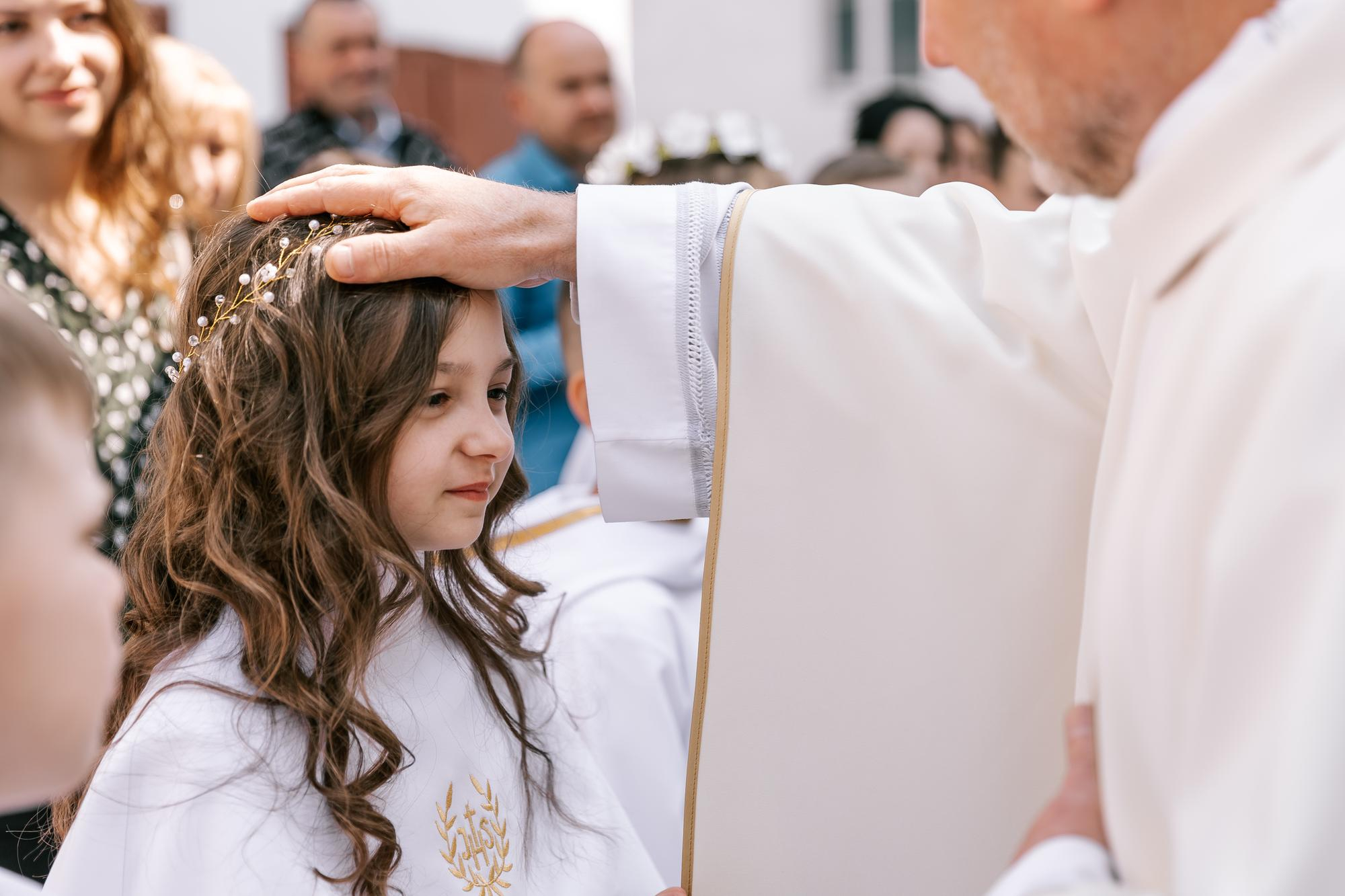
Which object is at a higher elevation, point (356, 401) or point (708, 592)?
point (356, 401)

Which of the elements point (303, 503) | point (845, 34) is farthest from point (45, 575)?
point (845, 34)

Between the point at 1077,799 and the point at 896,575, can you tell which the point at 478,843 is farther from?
the point at 1077,799

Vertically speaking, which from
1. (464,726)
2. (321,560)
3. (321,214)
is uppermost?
(321,214)

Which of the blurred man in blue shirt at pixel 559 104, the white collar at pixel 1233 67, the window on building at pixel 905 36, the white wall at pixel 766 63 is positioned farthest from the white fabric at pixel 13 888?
the window on building at pixel 905 36

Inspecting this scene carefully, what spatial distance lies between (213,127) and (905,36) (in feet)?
21.2

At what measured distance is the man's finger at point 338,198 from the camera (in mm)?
1892

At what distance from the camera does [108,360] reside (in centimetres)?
280

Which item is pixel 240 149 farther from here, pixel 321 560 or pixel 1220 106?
pixel 1220 106

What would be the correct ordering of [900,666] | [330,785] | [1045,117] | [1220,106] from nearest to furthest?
[1220,106] → [1045,117] → [330,785] → [900,666]

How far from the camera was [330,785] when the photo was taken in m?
1.74

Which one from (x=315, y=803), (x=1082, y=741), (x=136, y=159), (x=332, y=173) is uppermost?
(x=332, y=173)

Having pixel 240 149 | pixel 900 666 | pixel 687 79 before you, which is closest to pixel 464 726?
pixel 900 666

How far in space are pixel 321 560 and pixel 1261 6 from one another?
122 centimetres

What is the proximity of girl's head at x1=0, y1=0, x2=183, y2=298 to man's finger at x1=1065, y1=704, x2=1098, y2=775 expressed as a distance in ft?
7.36
